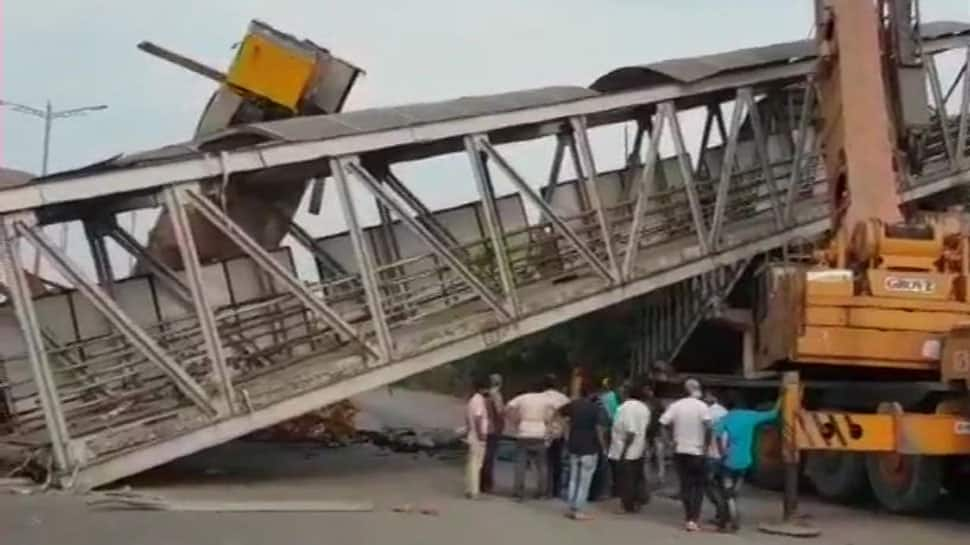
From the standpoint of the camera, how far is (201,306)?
17547 mm

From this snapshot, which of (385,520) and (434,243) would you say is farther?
(434,243)

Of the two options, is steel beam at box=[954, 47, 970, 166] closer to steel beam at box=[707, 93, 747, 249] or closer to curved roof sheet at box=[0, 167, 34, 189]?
steel beam at box=[707, 93, 747, 249]

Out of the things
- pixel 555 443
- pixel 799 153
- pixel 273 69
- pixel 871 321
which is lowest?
pixel 555 443

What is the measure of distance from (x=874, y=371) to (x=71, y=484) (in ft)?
28.5

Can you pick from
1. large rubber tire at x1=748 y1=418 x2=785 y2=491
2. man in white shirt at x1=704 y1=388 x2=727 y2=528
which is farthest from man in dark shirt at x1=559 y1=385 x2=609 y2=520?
large rubber tire at x1=748 y1=418 x2=785 y2=491

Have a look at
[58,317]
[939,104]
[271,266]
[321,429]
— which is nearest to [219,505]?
[271,266]

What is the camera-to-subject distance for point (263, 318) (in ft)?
66.1

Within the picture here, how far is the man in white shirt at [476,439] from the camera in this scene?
17609 millimetres

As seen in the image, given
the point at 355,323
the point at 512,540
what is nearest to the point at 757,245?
the point at 355,323

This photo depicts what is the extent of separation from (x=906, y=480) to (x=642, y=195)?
678 cm

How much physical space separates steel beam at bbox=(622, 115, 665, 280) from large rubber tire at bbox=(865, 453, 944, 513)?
5379 mm

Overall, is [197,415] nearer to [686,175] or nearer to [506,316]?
[506,316]

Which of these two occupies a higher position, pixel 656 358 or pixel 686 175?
pixel 686 175

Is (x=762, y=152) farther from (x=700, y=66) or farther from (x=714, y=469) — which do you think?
(x=714, y=469)
